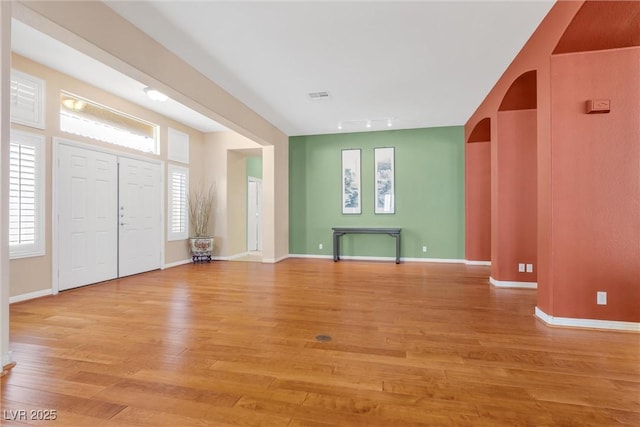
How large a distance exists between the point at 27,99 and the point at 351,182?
5.56 m

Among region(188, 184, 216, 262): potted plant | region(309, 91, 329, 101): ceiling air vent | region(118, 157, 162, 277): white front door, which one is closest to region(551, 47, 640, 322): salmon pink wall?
region(309, 91, 329, 101): ceiling air vent

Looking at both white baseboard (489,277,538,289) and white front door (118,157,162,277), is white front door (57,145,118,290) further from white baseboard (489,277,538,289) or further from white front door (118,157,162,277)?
white baseboard (489,277,538,289)

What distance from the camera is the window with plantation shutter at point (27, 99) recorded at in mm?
3588

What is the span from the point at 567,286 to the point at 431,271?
9.08 feet

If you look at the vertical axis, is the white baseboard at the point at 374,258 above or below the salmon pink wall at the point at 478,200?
below

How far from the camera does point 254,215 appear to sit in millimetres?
8672

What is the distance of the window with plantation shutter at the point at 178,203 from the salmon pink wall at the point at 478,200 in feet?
19.7

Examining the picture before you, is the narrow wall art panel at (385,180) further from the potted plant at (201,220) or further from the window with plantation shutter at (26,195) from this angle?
the window with plantation shutter at (26,195)

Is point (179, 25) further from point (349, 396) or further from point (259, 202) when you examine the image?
point (259, 202)

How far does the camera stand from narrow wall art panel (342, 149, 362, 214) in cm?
708

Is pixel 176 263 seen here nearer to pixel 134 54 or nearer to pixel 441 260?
pixel 134 54

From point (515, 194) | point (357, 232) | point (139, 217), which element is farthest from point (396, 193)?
point (139, 217)

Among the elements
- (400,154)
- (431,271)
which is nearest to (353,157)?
(400,154)

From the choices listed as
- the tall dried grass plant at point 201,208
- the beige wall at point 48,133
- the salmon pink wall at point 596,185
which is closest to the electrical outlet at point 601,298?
the salmon pink wall at point 596,185
